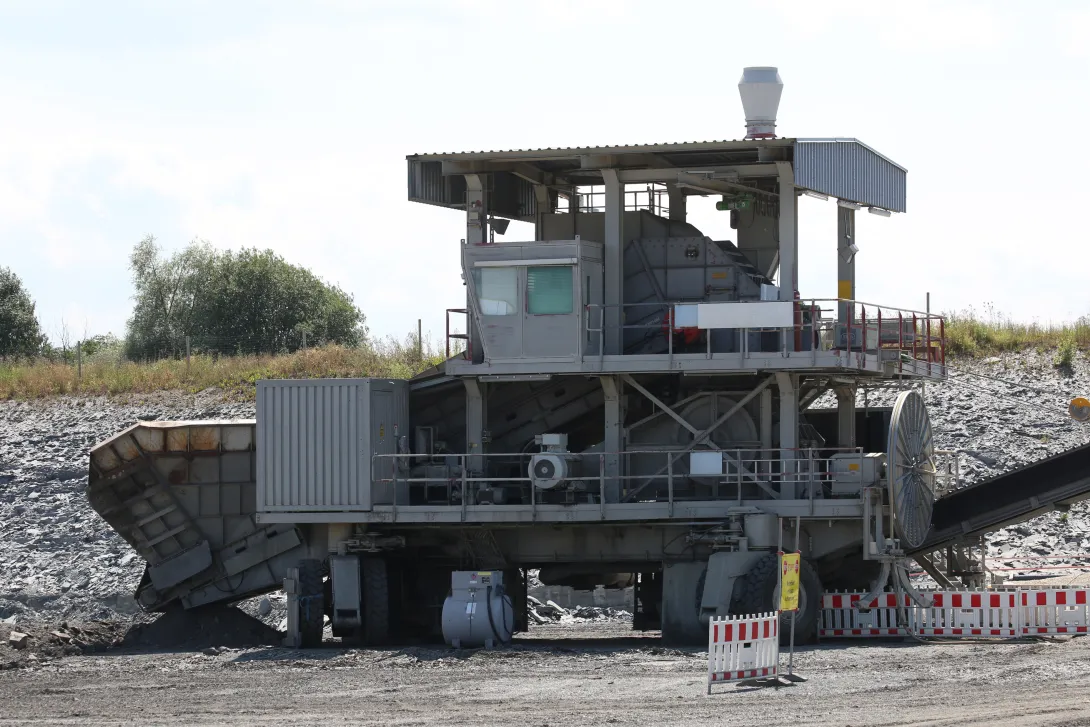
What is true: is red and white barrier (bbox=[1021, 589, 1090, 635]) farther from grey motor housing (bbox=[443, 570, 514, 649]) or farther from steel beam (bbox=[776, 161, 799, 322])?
grey motor housing (bbox=[443, 570, 514, 649])

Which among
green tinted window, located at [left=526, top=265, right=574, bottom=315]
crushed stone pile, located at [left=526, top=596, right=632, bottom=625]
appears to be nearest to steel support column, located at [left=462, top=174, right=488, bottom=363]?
green tinted window, located at [left=526, top=265, right=574, bottom=315]

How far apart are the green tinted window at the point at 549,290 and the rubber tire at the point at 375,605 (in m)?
5.07

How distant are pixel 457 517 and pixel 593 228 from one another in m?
6.10

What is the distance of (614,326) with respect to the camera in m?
29.6

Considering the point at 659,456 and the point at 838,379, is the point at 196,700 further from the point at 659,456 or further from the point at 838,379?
the point at 838,379

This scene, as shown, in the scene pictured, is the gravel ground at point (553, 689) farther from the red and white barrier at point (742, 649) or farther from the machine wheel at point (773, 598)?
the machine wheel at point (773, 598)

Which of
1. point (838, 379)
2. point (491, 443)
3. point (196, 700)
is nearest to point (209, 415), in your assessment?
point (491, 443)

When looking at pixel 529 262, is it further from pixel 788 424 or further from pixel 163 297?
pixel 163 297

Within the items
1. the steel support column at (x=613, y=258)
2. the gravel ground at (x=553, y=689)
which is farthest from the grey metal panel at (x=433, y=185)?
the gravel ground at (x=553, y=689)

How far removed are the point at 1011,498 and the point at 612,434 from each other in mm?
6857

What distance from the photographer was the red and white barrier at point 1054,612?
2691 cm

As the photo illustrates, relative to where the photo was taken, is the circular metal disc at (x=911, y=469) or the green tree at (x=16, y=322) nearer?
the circular metal disc at (x=911, y=469)

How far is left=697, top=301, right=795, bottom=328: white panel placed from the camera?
2805cm

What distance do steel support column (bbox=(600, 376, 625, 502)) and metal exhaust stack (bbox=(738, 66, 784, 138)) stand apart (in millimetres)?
4810
